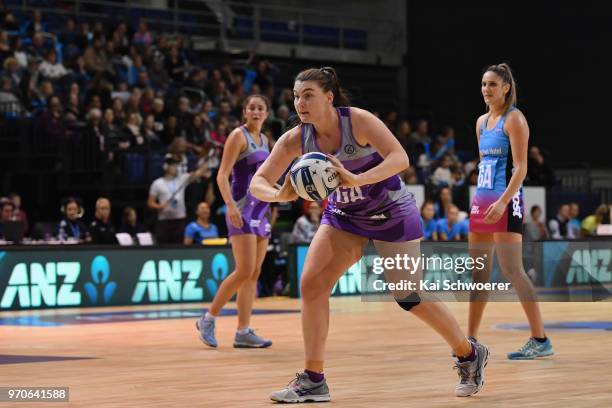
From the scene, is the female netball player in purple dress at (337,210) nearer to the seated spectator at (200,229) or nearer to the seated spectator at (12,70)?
the seated spectator at (200,229)

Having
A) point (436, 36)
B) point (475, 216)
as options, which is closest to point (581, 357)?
point (475, 216)

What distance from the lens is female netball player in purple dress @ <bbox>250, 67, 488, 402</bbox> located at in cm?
667

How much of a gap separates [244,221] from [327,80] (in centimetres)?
352

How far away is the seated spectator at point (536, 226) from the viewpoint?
20938 mm

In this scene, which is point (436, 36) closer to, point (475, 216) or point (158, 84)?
point (158, 84)

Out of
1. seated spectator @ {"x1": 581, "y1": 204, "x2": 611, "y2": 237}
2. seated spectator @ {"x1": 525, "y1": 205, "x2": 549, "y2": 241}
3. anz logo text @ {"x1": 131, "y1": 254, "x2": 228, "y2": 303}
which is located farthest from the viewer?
seated spectator @ {"x1": 581, "y1": 204, "x2": 611, "y2": 237}

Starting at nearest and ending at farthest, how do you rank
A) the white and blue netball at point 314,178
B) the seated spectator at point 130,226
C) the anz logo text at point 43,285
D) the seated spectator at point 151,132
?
the white and blue netball at point 314,178, the anz logo text at point 43,285, the seated spectator at point 130,226, the seated spectator at point 151,132

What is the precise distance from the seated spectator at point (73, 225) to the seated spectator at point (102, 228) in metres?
0.12

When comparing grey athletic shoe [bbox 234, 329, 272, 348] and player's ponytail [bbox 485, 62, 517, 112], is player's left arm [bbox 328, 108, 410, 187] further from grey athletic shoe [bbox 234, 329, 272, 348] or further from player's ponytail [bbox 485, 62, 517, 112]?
grey athletic shoe [bbox 234, 329, 272, 348]

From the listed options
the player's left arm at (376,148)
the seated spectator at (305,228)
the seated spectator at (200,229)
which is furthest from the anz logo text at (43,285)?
the player's left arm at (376,148)

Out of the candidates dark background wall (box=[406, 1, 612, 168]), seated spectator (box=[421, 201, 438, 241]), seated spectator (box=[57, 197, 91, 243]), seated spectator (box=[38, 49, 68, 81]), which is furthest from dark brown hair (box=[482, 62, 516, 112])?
dark background wall (box=[406, 1, 612, 168])

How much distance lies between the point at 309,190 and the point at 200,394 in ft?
5.38

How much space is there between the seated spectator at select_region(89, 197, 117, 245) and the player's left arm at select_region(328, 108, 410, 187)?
10.8 metres

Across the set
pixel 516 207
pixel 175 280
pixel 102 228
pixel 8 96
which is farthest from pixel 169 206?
pixel 516 207
